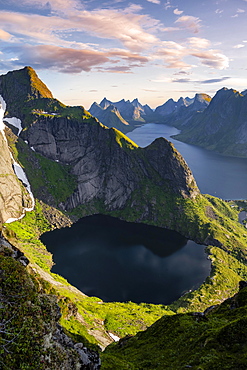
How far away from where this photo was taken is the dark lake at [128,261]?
108 m

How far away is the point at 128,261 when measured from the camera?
12719cm

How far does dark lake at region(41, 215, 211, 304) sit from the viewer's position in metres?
108

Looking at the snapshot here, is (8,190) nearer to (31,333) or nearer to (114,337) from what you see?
(114,337)

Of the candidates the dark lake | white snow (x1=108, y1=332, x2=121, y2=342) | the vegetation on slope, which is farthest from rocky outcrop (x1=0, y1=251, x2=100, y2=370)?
the dark lake

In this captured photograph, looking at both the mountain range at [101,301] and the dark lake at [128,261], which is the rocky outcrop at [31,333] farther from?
the dark lake at [128,261]

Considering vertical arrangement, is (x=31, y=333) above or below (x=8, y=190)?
above

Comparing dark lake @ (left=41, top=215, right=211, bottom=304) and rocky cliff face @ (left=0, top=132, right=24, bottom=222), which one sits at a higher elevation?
rocky cliff face @ (left=0, top=132, right=24, bottom=222)

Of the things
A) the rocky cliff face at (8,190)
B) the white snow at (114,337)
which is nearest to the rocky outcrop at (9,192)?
the rocky cliff face at (8,190)

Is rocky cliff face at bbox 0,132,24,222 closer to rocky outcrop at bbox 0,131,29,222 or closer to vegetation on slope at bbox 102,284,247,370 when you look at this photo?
rocky outcrop at bbox 0,131,29,222

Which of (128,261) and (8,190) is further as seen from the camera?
(8,190)

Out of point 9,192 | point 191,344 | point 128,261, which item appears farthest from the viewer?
point 9,192

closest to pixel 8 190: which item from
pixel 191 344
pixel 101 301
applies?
pixel 101 301

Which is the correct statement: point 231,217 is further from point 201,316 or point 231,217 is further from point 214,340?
point 214,340

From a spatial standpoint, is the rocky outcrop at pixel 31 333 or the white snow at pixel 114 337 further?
the white snow at pixel 114 337
